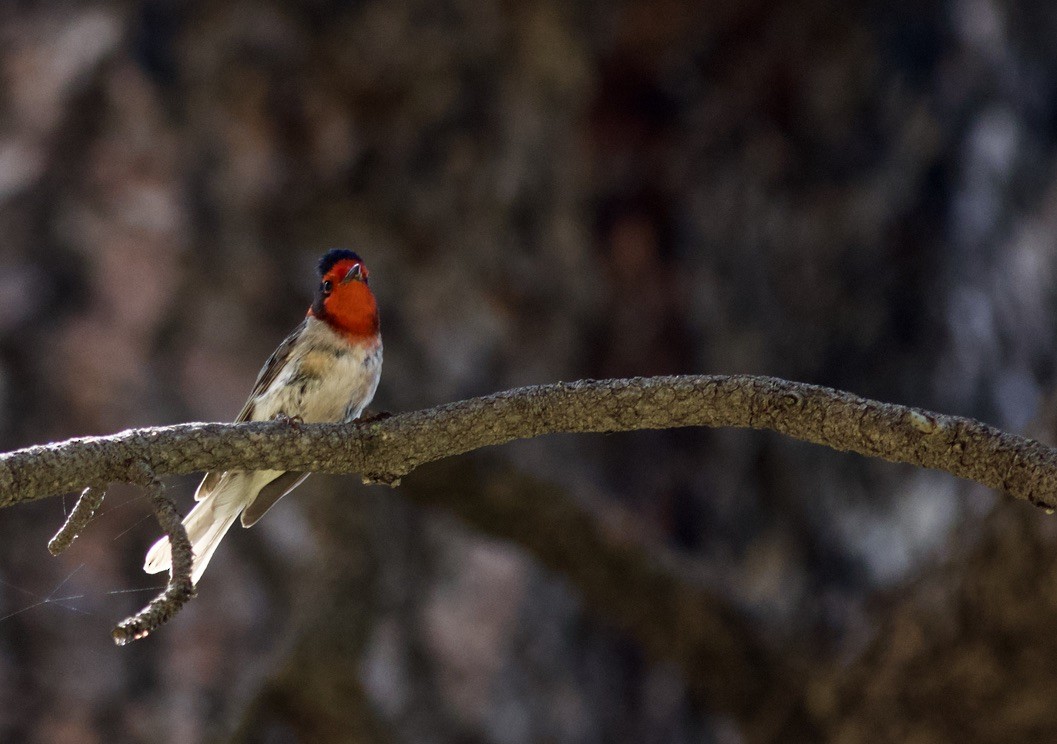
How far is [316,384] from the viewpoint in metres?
3.26

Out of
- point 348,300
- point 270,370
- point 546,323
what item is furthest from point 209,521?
point 546,323

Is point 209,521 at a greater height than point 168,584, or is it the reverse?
point 209,521

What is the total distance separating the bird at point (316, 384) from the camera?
3229 mm

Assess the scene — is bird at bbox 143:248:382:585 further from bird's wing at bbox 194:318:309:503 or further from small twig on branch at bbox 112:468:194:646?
small twig on branch at bbox 112:468:194:646

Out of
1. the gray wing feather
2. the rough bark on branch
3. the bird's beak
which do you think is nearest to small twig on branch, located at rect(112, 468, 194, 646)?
the rough bark on branch

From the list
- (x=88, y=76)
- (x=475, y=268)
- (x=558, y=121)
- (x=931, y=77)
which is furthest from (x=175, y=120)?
Result: (x=931, y=77)

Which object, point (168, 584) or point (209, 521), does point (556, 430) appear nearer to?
point (168, 584)

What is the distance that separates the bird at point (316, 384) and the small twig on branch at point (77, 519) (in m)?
1.25

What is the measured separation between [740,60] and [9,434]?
14.6ft

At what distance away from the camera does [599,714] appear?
215 inches

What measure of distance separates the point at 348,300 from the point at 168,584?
166 cm

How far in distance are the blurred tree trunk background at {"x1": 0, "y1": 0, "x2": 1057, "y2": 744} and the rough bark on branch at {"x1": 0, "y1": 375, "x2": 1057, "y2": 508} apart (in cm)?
152

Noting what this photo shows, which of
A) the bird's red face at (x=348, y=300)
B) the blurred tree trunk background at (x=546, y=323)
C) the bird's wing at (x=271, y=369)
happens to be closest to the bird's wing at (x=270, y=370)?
the bird's wing at (x=271, y=369)

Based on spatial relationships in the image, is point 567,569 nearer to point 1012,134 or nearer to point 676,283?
point 676,283
